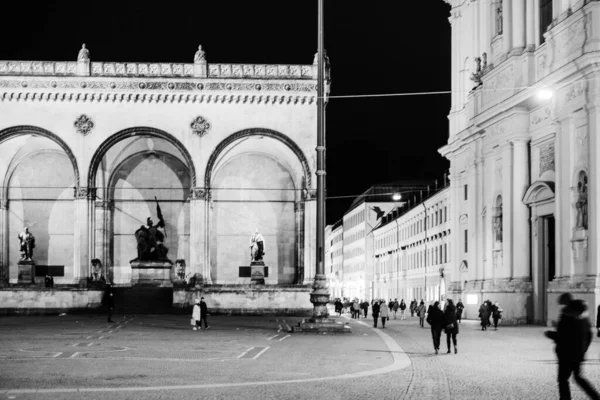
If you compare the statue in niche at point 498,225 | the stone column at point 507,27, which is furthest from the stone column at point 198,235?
the stone column at point 507,27

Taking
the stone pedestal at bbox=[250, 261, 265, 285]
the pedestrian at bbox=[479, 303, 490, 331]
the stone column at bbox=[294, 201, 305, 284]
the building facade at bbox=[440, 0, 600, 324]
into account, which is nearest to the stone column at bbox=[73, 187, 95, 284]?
the stone pedestal at bbox=[250, 261, 265, 285]

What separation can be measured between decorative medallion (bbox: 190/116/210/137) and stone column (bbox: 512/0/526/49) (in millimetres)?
23952

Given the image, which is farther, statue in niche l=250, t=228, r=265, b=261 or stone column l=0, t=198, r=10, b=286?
stone column l=0, t=198, r=10, b=286

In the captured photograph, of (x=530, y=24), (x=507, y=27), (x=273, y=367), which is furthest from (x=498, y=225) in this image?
(x=273, y=367)

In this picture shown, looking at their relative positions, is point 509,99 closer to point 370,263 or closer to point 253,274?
point 253,274

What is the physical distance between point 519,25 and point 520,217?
8.27 meters

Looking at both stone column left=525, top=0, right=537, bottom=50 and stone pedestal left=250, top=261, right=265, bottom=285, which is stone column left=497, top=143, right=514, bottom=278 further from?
stone pedestal left=250, top=261, right=265, bottom=285

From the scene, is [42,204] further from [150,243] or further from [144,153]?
[150,243]

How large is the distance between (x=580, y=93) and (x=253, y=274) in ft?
92.5

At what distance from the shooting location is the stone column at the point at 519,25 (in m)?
43.2

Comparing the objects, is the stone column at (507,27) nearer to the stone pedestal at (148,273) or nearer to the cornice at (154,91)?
the cornice at (154,91)

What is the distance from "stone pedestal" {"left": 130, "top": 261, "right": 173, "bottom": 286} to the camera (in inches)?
2338

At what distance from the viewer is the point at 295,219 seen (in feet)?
216

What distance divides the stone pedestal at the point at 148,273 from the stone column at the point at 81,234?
120 inches
